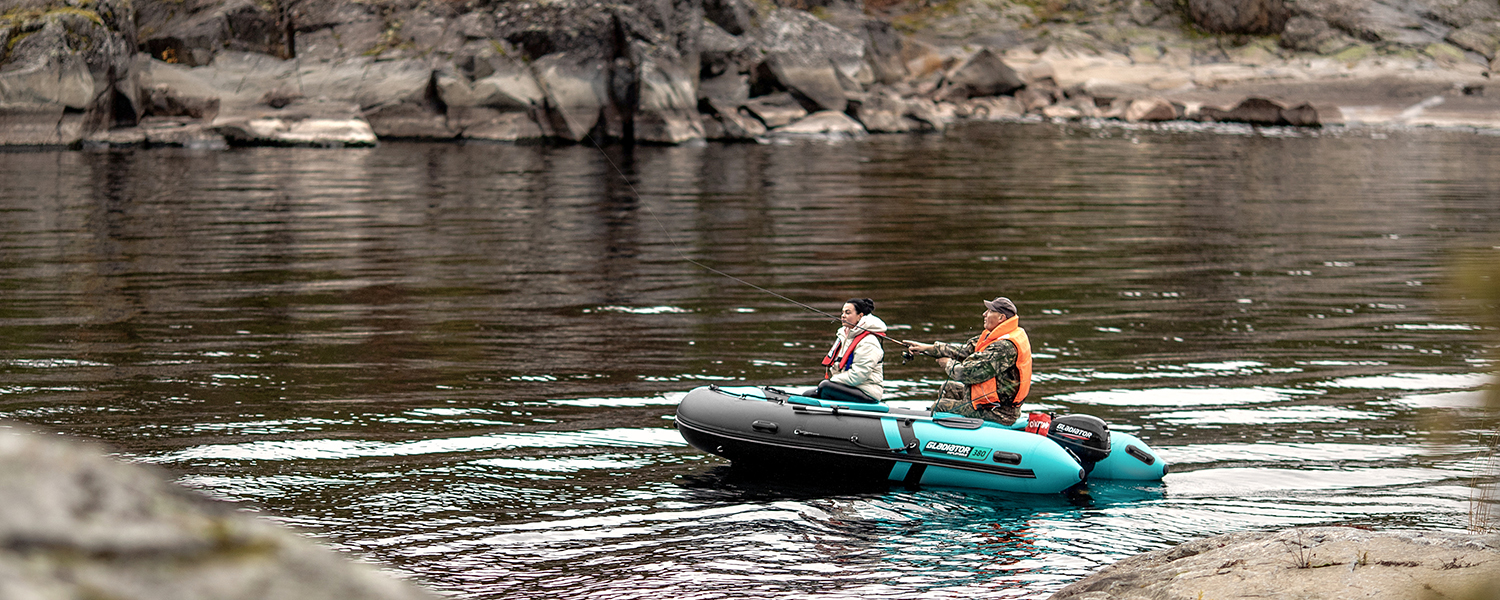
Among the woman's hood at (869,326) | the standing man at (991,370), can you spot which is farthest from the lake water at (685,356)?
the woman's hood at (869,326)

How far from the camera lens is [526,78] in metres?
49.1

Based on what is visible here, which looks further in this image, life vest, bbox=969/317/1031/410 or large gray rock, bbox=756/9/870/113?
large gray rock, bbox=756/9/870/113

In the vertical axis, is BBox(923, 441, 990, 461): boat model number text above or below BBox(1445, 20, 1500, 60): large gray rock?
below

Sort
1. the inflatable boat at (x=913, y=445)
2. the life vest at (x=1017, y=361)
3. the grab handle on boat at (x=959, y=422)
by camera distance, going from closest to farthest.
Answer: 1. the inflatable boat at (x=913, y=445)
2. the grab handle on boat at (x=959, y=422)
3. the life vest at (x=1017, y=361)

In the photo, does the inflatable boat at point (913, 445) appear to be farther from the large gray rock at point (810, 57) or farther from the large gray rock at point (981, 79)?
the large gray rock at point (981, 79)

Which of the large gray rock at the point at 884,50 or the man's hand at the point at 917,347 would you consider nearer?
the man's hand at the point at 917,347

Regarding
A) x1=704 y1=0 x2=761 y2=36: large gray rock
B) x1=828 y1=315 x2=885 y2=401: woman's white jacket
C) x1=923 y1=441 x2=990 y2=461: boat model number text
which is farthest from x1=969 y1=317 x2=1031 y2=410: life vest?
x1=704 y1=0 x2=761 y2=36: large gray rock

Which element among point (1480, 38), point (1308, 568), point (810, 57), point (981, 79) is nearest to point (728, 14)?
point (810, 57)

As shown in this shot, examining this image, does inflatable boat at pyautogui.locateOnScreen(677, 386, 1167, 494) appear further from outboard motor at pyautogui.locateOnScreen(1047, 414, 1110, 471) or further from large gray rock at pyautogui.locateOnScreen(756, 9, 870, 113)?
large gray rock at pyautogui.locateOnScreen(756, 9, 870, 113)

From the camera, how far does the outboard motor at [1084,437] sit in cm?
1006

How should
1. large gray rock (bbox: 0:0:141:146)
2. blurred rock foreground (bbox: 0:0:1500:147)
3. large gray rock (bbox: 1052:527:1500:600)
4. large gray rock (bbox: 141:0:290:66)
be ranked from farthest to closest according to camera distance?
1. large gray rock (bbox: 141:0:290:66)
2. blurred rock foreground (bbox: 0:0:1500:147)
3. large gray rock (bbox: 0:0:141:146)
4. large gray rock (bbox: 1052:527:1500:600)

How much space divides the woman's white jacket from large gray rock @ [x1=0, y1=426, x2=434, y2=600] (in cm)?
896

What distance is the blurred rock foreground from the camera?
141 feet

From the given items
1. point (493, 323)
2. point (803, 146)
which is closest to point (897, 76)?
point (803, 146)
